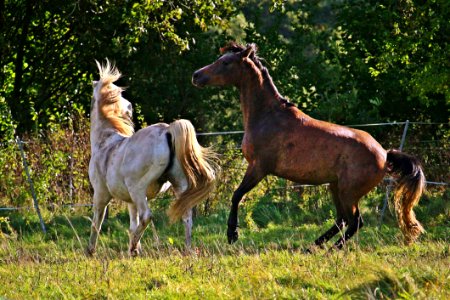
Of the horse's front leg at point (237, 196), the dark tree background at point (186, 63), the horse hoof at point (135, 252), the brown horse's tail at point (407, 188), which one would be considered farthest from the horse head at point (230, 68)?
the dark tree background at point (186, 63)

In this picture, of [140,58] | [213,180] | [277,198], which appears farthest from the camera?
[140,58]

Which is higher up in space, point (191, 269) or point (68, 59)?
point (68, 59)

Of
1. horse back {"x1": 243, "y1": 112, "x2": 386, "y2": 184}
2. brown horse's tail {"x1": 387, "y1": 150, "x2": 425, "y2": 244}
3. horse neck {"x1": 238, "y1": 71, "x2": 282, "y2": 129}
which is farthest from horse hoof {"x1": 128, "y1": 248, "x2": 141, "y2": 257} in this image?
brown horse's tail {"x1": 387, "y1": 150, "x2": 425, "y2": 244}

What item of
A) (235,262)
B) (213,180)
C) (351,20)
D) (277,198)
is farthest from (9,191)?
(351,20)

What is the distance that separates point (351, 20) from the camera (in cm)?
1950

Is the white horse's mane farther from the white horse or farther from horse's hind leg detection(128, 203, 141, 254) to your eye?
horse's hind leg detection(128, 203, 141, 254)

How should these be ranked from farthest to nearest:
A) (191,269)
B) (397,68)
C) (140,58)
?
(140,58) → (397,68) → (191,269)

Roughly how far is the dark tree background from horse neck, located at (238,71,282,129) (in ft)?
18.1

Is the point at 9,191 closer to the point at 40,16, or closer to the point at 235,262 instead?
the point at 40,16

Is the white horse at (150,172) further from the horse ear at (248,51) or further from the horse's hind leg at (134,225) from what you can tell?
the horse ear at (248,51)

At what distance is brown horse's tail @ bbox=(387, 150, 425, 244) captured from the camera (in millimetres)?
10234

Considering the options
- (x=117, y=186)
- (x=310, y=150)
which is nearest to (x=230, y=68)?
(x=310, y=150)

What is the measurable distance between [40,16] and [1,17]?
89 cm

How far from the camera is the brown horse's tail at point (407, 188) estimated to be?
1023 centimetres
